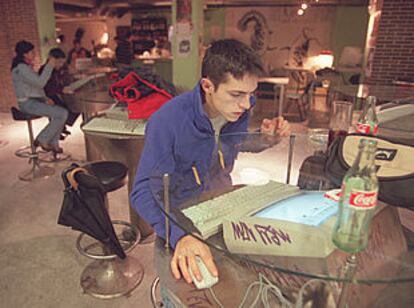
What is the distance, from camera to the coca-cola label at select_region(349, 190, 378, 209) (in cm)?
65

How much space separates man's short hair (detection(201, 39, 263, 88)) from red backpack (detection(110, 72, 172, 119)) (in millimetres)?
1050

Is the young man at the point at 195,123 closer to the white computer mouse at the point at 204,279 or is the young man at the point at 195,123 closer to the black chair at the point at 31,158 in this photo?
the white computer mouse at the point at 204,279

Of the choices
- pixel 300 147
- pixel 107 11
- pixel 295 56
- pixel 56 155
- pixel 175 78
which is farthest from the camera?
pixel 107 11

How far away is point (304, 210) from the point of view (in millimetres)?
862

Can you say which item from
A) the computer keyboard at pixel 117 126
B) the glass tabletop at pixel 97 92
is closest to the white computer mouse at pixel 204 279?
the computer keyboard at pixel 117 126

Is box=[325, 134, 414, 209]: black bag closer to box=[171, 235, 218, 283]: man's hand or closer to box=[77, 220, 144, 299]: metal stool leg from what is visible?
box=[171, 235, 218, 283]: man's hand

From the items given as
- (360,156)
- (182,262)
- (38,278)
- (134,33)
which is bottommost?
(38,278)

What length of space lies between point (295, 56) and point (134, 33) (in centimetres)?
572

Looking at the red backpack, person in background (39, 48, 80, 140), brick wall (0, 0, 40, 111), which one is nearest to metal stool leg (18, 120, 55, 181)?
person in background (39, 48, 80, 140)

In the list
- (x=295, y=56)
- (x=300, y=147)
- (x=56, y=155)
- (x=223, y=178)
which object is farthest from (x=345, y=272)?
(x=295, y=56)

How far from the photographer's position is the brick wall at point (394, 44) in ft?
16.5

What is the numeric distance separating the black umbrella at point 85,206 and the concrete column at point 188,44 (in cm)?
355

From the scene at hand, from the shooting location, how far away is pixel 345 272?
0.72 metres

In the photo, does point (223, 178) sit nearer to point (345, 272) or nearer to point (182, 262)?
point (182, 262)
